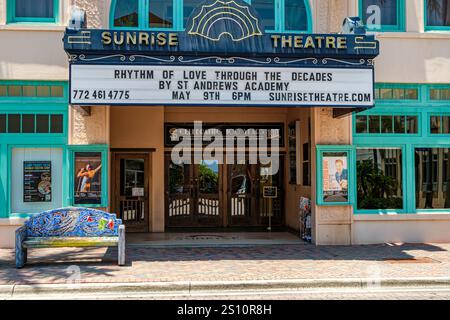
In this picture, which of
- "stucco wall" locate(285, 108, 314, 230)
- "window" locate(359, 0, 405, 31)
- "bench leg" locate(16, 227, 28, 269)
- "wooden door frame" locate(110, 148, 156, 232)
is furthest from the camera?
"wooden door frame" locate(110, 148, 156, 232)

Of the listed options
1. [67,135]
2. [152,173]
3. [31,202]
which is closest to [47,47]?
[67,135]

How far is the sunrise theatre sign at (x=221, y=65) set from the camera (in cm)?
956

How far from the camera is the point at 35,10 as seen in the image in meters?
11.4

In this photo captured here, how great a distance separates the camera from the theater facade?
9719 millimetres

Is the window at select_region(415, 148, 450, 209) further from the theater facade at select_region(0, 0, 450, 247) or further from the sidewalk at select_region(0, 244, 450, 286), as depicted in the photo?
the sidewalk at select_region(0, 244, 450, 286)

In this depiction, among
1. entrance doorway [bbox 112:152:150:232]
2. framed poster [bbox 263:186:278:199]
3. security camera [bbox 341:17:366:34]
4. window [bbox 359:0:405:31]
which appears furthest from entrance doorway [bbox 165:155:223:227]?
security camera [bbox 341:17:366:34]

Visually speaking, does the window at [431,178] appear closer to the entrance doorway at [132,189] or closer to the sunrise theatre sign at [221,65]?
the sunrise theatre sign at [221,65]

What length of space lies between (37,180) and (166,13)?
15.2 ft

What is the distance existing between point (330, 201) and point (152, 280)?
199 inches

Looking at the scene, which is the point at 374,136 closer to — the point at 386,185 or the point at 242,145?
the point at 386,185

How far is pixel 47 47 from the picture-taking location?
11.2 m

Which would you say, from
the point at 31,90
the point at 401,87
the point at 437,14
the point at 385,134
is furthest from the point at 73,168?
the point at 437,14

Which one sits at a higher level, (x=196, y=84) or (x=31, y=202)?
(x=196, y=84)

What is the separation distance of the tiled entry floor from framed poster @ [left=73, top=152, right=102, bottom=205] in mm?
1504
